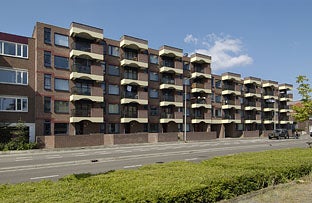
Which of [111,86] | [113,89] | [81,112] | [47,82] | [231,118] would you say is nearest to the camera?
[47,82]

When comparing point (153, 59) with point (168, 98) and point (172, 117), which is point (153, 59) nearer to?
point (168, 98)

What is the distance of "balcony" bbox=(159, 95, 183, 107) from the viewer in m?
45.5

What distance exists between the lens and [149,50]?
1793 inches

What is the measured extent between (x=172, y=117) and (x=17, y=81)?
2415 cm

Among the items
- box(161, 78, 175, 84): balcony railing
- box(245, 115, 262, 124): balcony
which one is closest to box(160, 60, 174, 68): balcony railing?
box(161, 78, 175, 84): balcony railing

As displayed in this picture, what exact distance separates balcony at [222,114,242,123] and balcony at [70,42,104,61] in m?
29.3

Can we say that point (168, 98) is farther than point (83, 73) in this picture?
Yes

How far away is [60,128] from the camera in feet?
113

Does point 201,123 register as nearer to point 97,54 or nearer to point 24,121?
point 97,54

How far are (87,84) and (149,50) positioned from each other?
43.3 feet

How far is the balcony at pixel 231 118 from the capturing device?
55.4 metres

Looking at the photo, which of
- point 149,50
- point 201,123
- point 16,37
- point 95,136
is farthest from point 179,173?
point 201,123

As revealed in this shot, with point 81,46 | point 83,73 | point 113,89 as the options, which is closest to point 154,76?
point 113,89

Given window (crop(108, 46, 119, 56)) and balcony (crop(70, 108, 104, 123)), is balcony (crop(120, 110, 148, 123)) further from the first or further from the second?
window (crop(108, 46, 119, 56))
